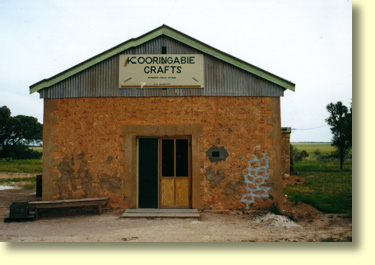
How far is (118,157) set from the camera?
8398mm

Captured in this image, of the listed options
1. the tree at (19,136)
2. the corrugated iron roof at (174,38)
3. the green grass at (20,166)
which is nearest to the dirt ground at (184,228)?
the corrugated iron roof at (174,38)

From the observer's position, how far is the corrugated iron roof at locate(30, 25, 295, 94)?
27.3 ft

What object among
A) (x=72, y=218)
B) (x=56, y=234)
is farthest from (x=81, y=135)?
(x=56, y=234)

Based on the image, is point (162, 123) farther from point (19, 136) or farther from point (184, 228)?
point (19, 136)

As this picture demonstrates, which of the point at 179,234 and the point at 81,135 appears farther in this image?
the point at 81,135

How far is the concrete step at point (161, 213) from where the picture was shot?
25.3 ft

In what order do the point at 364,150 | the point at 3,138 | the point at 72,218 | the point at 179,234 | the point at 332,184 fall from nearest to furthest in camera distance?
the point at 364,150 → the point at 179,234 → the point at 72,218 → the point at 332,184 → the point at 3,138

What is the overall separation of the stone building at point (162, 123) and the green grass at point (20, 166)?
51.2 ft

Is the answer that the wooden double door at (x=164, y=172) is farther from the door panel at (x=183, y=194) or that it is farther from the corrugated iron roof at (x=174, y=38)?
the corrugated iron roof at (x=174, y=38)

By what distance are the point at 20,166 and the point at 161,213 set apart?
20.3 m

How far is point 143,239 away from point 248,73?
538 centimetres

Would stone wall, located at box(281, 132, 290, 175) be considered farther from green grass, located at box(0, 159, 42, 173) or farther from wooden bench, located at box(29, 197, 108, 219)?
green grass, located at box(0, 159, 42, 173)

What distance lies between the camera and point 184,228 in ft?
22.5

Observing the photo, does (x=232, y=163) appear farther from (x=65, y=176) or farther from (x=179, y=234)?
(x=65, y=176)
